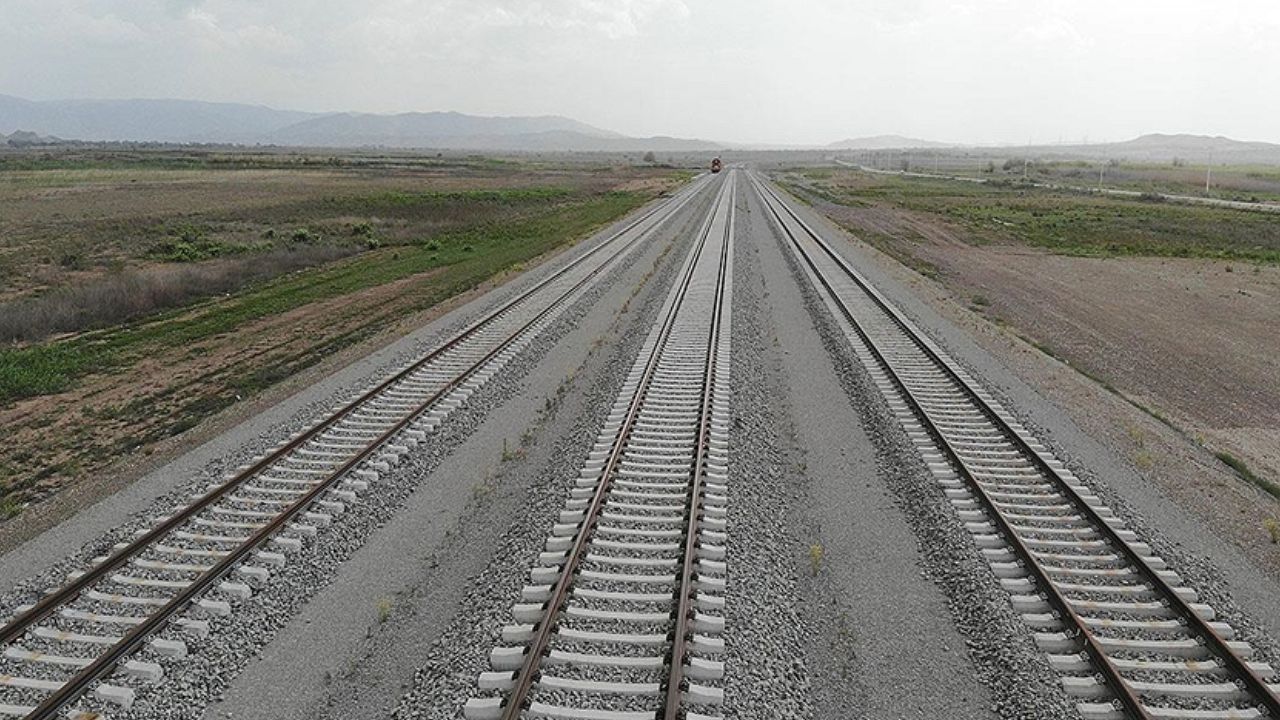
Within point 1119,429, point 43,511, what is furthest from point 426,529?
point 1119,429

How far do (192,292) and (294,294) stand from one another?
144 inches

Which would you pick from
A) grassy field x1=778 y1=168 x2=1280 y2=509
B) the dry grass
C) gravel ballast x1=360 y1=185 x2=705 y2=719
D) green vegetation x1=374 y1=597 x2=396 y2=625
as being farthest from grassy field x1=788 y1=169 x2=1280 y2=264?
green vegetation x1=374 y1=597 x2=396 y2=625

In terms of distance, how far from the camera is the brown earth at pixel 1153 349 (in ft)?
41.6

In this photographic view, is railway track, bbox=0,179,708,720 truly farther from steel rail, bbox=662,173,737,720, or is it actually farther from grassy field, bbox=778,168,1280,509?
grassy field, bbox=778,168,1280,509

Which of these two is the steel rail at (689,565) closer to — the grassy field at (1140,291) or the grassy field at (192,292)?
the grassy field at (1140,291)

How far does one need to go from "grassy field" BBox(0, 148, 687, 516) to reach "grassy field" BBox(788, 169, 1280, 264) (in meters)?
29.1

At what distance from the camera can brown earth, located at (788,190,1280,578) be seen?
12.7m

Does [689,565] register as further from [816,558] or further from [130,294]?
[130,294]

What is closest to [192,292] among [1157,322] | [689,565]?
[689,565]

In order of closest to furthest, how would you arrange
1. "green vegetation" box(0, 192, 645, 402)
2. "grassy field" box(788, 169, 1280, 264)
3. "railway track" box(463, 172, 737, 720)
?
"railway track" box(463, 172, 737, 720) < "green vegetation" box(0, 192, 645, 402) < "grassy field" box(788, 169, 1280, 264)

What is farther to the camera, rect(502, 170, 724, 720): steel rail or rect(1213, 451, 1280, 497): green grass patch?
rect(1213, 451, 1280, 497): green grass patch

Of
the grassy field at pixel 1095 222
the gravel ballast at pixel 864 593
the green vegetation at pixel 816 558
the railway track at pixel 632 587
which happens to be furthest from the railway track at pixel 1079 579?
the grassy field at pixel 1095 222

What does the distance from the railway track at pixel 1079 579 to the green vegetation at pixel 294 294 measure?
577 inches

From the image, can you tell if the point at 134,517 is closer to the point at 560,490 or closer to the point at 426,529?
the point at 426,529
